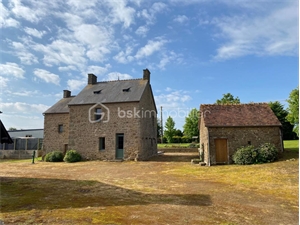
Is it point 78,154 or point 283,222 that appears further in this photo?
point 78,154

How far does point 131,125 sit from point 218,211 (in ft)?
47.4

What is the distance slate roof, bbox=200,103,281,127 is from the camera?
1546 centimetres

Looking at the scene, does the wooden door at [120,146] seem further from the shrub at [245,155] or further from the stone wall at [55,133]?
the shrub at [245,155]

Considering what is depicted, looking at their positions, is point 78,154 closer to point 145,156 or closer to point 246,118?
point 145,156

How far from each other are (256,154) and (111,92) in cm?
1382

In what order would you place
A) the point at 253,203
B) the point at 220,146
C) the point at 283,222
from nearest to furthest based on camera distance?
the point at 283,222 → the point at 253,203 → the point at 220,146

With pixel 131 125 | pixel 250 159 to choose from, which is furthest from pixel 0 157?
pixel 250 159

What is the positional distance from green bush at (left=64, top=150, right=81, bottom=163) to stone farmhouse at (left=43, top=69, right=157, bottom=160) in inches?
19.9

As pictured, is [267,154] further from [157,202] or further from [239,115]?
[157,202]

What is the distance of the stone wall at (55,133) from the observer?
2275 centimetres

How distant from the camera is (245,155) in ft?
47.4

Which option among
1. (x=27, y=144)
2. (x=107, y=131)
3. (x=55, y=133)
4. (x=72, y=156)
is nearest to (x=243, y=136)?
(x=107, y=131)

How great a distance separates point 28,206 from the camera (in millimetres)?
6172

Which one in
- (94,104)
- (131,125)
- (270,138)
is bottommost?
(270,138)
